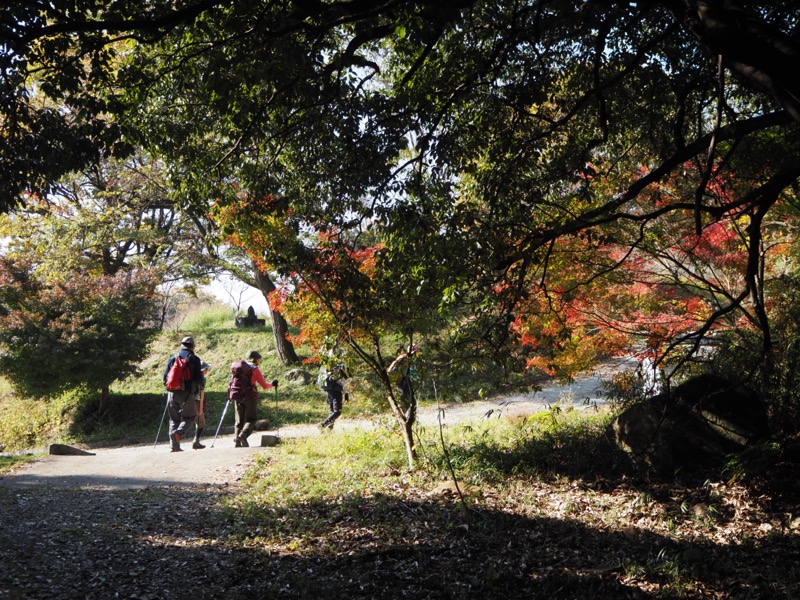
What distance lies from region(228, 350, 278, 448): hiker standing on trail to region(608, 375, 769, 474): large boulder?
7.67 meters

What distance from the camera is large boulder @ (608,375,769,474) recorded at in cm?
628

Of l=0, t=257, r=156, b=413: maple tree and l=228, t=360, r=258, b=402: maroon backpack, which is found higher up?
l=0, t=257, r=156, b=413: maple tree

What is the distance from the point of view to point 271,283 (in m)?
22.0

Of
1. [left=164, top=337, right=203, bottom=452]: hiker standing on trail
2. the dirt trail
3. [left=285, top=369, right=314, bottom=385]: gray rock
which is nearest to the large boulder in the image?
the dirt trail

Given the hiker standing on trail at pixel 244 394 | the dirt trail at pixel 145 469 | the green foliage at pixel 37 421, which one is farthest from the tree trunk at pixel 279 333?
the hiker standing on trail at pixel 244 394

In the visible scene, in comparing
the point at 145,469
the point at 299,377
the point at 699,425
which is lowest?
the point at 145,469

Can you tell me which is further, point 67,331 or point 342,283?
point 67,331

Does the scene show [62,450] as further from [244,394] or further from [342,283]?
[342,283]

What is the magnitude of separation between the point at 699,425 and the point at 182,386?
9.21m

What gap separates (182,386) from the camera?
39.7ft

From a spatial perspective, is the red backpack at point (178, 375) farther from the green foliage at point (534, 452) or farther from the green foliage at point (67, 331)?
the green foliage at point (67, 331)

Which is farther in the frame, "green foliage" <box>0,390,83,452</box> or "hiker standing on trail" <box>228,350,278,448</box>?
"green foliage" <box>0,390,83,452</box>

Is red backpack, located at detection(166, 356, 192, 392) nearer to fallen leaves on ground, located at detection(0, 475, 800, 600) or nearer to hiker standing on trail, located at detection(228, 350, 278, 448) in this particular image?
hiker standing on trail, located at detection(228, 350, 278, 448)

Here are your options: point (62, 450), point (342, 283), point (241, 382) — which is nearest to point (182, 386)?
point (241, 382)
